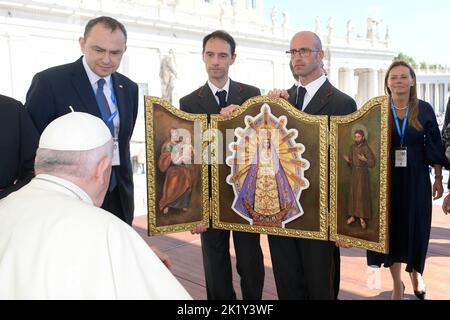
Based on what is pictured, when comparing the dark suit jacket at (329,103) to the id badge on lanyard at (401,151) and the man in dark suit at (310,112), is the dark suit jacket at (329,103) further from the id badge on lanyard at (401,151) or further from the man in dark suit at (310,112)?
the id badge on lanyard at (401,151)

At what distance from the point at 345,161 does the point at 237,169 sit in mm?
884

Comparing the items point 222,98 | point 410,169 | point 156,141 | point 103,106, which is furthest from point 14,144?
point 410,169

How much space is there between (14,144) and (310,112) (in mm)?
2183

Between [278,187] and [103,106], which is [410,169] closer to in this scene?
[278,187]

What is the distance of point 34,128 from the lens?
330 centimetres

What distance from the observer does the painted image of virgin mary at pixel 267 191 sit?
3514 millimetres

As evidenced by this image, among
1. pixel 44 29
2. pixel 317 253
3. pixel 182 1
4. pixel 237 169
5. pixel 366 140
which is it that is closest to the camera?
pixel 366 140

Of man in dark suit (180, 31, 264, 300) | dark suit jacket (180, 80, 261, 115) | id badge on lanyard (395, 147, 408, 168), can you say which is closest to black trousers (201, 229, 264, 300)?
man in dark suit (180, 31, 264, 300)

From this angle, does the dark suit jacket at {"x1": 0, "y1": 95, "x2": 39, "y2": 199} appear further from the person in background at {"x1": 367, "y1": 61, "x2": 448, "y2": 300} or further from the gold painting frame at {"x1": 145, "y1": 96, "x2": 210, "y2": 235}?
the person in background at {"x1": 367, "y1": 61, "x2": 448, "y2": 300}

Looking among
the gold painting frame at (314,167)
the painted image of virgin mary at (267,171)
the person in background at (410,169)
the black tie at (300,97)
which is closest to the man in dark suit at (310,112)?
the black tie at (300,97)

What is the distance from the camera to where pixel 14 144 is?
321 centimetres

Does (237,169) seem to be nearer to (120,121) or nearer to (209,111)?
(209,111)

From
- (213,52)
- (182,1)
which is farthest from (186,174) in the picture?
(182,1)

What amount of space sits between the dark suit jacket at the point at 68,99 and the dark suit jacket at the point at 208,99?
1.78ft
